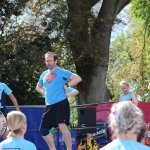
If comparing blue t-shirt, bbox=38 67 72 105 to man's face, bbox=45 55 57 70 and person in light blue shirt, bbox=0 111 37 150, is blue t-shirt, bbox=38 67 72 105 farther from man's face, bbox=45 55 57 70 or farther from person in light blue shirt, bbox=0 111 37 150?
person in light blue shirt, bbox=0 111 37 150

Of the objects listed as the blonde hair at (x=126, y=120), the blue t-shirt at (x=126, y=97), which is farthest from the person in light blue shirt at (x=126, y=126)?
the blue t-shirt at (x=126, y=97)

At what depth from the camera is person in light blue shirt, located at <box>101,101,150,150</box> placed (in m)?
2.87

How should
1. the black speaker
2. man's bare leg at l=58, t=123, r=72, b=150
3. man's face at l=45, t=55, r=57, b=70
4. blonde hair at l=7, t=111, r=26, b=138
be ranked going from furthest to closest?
the black speaker < man's face at l=45, t=55, r=57, b=70 < man's bare leg at l=58, t=123, r=72, b=150 < blonde hair at l=7, t=111, r=26, b=138

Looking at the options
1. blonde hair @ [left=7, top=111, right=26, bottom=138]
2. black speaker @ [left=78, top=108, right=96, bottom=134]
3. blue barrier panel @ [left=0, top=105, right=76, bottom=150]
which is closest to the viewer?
blonde hair @ [left=7, top=111, right=26, bottom=138]

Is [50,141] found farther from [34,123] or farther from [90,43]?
[90,43]

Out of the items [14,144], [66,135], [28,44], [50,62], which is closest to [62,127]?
[66,135]

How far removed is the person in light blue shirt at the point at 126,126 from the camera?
2.87 meters

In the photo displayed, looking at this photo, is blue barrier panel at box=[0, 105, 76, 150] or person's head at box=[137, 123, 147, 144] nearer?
person's head at box=[137, 123, 147, 144]

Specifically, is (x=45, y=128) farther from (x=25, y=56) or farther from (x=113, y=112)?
(x=25, y=56)

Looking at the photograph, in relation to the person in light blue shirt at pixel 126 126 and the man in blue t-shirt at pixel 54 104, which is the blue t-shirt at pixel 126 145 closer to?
the person in light blue shirt at pixel 126 126

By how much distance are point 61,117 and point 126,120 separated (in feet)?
15.6

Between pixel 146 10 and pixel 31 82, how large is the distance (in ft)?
22.1

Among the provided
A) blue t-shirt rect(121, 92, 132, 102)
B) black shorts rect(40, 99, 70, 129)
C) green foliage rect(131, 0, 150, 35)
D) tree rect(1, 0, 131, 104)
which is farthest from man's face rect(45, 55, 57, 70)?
green foliage rect(131, 0, 150, 35)

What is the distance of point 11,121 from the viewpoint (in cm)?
392
